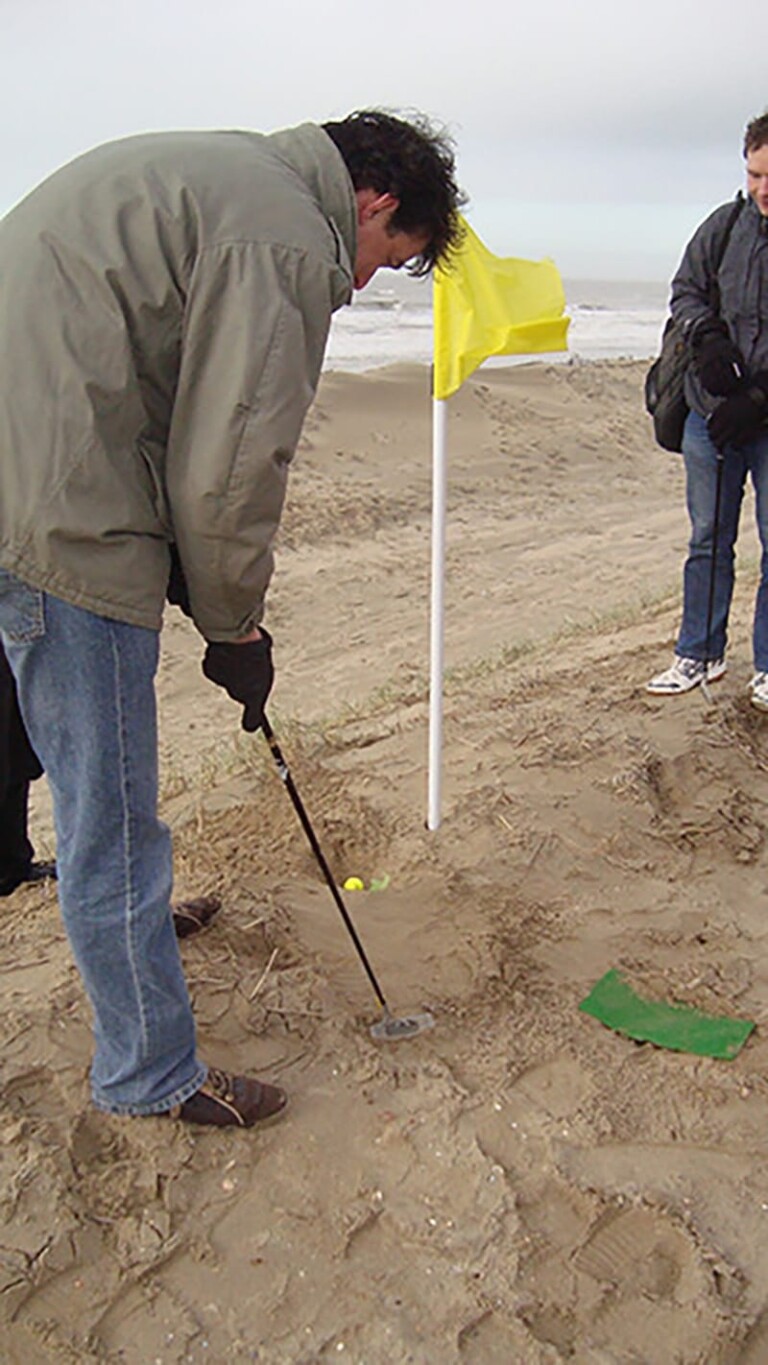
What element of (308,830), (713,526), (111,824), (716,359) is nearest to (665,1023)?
(308,830)

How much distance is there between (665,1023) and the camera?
3445mm

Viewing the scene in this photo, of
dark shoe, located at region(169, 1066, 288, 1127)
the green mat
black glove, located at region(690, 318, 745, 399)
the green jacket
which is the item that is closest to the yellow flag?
black glove, located at region(690, 318, 745, 399)

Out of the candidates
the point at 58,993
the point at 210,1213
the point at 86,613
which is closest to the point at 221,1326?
the point at 210,1213

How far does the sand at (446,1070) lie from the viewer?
2.48 meters

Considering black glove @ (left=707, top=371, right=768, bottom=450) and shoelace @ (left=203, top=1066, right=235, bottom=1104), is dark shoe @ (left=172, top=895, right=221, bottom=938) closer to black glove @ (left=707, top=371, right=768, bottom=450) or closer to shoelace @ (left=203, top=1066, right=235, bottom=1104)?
shoelace @ (left=203, top=1066, right=235, bottom=1104)

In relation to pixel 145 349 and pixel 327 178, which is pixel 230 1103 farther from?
pixel 327 178

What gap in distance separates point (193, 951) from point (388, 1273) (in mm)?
1163

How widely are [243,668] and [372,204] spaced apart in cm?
101

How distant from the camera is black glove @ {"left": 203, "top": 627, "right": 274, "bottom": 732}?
8.76 feet

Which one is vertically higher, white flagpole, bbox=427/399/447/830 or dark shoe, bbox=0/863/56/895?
white flagpole, bbox=427/399/447/830

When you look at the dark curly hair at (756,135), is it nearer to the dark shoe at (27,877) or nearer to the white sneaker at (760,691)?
the white sneaker at (760,691)

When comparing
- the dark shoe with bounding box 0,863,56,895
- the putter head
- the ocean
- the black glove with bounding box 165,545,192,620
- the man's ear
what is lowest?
the ocean

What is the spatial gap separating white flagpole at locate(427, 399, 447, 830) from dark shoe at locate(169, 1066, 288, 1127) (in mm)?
1698

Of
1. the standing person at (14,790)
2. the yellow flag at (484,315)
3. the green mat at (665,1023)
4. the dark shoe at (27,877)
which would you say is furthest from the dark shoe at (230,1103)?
the yellow flag at (484,315)
